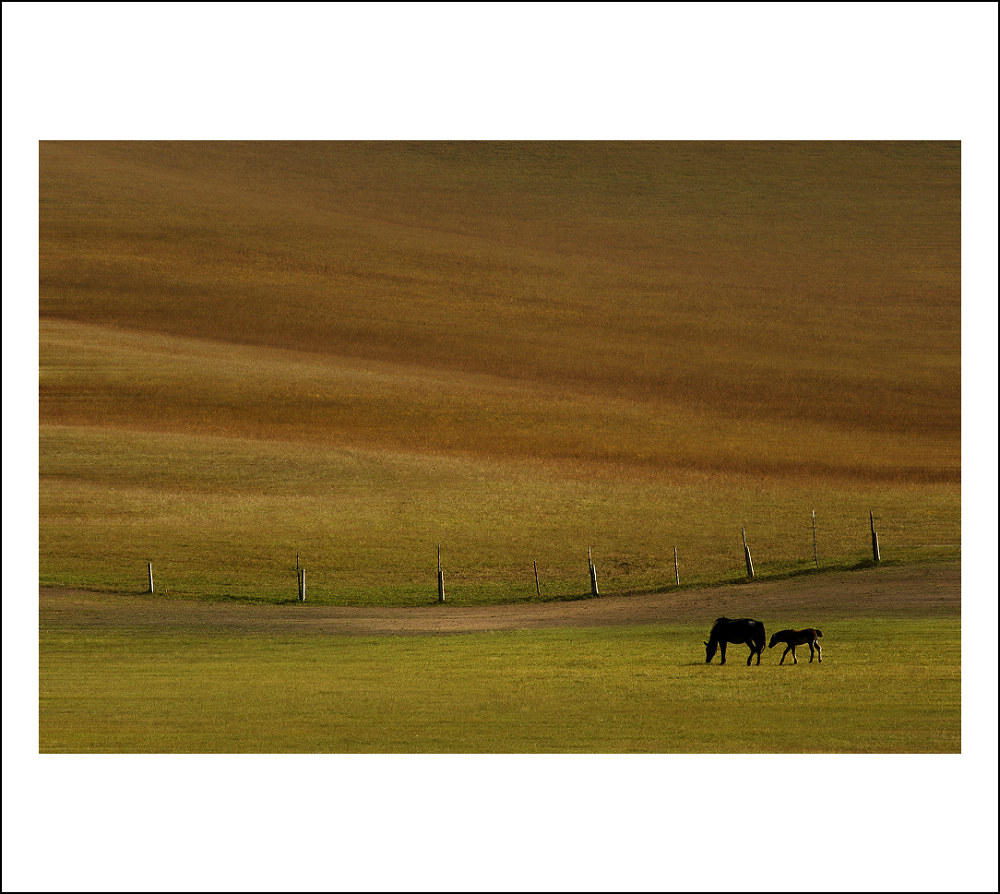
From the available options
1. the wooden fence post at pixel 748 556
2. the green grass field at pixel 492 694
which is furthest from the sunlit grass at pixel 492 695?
the wooden fence post at pixel 748 556

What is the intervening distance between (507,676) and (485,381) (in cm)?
787

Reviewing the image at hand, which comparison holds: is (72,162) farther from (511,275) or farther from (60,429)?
(511,275)

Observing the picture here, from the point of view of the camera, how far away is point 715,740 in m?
10.4

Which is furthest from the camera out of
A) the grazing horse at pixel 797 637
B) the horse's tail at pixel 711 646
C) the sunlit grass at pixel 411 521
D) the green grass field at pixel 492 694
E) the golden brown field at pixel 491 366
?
the sunlit grass at pixel 411 521

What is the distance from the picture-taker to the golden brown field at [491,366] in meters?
16.5

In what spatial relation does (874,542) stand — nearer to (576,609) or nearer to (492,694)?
(576,609)

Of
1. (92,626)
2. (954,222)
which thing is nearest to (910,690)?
(954,222)

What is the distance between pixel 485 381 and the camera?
19.7 meters

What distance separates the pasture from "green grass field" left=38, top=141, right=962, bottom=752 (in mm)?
200

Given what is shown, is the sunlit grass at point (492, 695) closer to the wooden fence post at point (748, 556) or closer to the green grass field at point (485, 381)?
the green grass field at point (485, 381)

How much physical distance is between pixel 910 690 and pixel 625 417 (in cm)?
791

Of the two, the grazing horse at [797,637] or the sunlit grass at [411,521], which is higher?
the sunlit grass at [411,521]

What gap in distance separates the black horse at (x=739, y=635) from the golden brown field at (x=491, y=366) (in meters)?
4.54

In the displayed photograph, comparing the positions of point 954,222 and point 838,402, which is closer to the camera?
point 954,222
